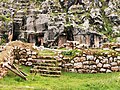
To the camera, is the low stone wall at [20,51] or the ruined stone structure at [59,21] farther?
the ruined stone structure at [59,21]

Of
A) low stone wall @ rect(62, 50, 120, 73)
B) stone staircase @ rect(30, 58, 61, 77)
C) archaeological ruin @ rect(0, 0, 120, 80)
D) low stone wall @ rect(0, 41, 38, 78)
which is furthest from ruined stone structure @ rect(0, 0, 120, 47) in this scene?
stone staircase @ rect(30, 58, 61, 77)

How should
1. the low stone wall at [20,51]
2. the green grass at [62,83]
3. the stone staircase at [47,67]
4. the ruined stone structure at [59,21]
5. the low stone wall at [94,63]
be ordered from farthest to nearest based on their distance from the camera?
1. the ruined stone structure at [59,21]
2. the low stone wall at [20,51]
3. the low stone wall at [94,63]
4. the stone staircase at [47,67]
5. the green grass at [62,83]

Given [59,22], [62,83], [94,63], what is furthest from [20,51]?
[59,22]

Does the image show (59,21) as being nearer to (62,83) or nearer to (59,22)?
(59,22)

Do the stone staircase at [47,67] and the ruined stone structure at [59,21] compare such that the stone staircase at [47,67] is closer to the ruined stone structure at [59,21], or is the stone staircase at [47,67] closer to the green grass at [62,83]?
the green grass at [62,83]

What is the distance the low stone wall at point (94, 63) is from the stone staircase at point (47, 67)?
791 millimetres

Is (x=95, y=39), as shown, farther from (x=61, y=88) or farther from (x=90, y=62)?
(x=61, y=88)

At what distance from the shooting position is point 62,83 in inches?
611

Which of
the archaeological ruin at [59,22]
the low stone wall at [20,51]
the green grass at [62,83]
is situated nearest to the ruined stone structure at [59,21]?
the archaeological ruin at [59,22]

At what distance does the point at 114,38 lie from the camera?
100m

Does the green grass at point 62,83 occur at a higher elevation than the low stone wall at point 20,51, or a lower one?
lower

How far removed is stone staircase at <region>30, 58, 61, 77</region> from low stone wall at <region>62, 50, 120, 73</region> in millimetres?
791

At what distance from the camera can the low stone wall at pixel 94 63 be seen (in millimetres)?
19688

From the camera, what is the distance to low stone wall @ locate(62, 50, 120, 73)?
19688mm
